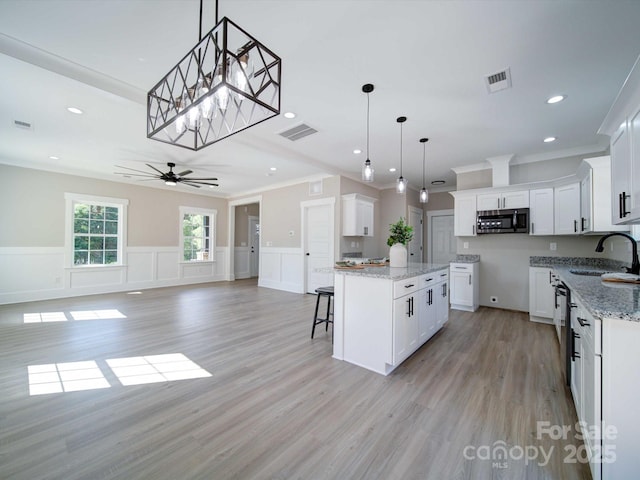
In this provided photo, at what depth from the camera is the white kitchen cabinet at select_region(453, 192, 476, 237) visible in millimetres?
4977

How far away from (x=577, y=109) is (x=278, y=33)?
3.54 meters

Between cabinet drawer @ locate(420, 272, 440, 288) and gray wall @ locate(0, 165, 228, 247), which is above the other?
gray wall @ locate(0, 165, 228, 247)

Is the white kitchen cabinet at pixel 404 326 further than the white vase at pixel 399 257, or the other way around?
the white vase at pixel 399 257

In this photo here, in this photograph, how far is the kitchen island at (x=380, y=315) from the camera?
8.04 ft

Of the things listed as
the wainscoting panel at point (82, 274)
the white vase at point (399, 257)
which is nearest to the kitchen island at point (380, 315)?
the white vase at point (399, 257)

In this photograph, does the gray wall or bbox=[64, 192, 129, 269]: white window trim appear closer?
the gray wall

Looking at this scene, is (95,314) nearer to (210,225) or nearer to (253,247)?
(210,225)

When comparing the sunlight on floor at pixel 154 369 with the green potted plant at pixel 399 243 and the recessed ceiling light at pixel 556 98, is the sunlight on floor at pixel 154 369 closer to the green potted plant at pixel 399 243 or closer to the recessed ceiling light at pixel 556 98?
the green potted plant at pixel 399 243

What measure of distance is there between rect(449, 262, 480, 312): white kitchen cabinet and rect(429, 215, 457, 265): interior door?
2.29 m

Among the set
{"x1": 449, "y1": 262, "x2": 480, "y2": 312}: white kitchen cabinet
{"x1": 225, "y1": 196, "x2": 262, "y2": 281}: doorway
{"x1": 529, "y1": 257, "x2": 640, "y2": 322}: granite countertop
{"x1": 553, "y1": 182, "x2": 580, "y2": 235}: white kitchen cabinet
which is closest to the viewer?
{"x1": 529, "y1": 257, "x2": 640, "y2": 322}: granite countertop

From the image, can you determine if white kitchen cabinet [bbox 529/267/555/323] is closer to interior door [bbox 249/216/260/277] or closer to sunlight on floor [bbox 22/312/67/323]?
sunlight on floor [bbox 22/312/67/323]

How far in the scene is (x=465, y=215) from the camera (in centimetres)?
506

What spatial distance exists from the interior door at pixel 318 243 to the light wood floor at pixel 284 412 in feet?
9.15

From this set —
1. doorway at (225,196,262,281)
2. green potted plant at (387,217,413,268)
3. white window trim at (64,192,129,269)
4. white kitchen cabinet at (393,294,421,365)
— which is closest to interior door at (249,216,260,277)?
doorway at (225,196,262,281)
